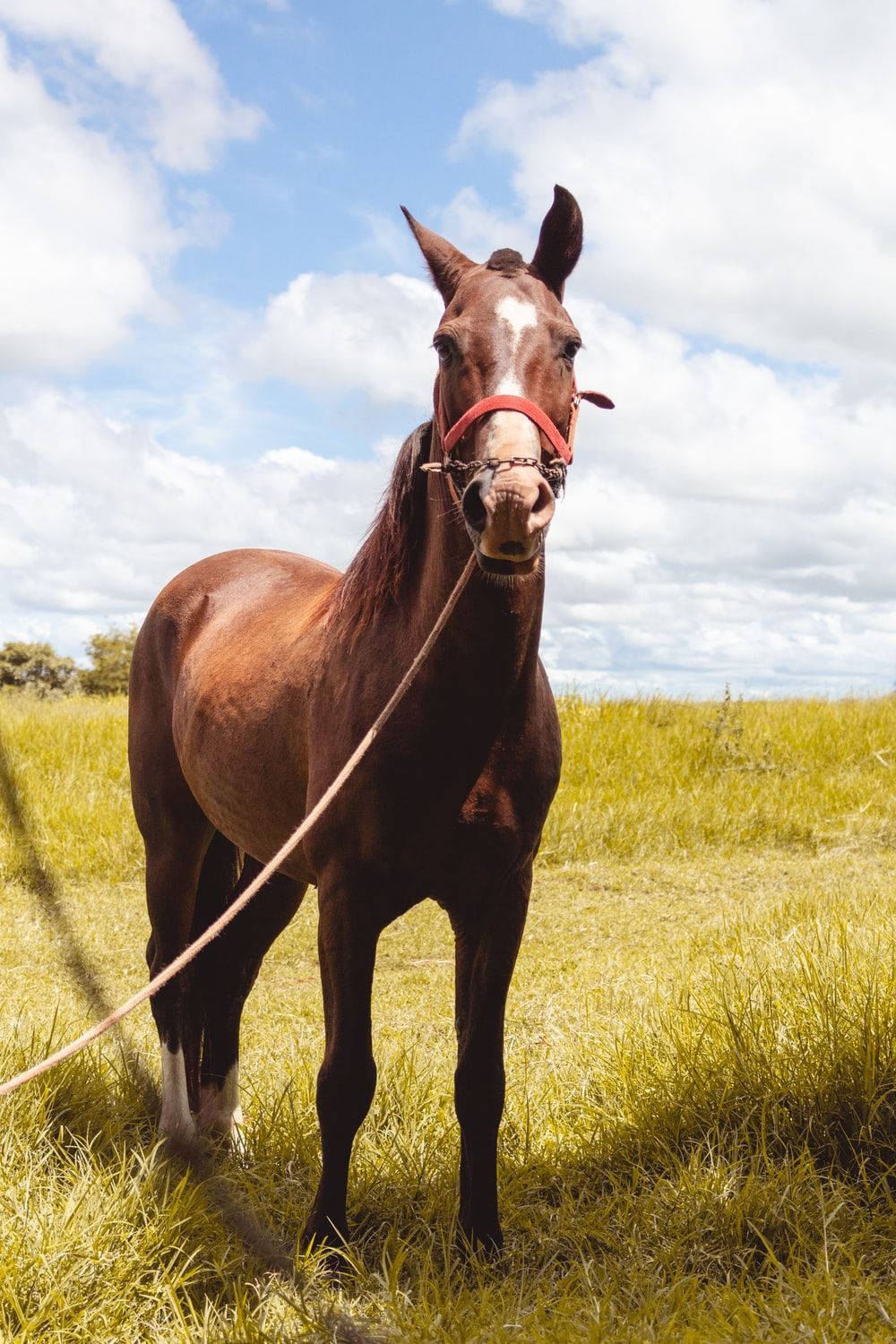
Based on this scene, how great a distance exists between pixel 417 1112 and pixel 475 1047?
2.73ft

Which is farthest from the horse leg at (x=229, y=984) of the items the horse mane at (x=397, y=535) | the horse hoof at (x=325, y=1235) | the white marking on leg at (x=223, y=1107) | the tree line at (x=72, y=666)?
the tree line at (x=72, y=666)

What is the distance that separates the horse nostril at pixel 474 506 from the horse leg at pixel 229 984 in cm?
205

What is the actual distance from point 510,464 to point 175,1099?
267cm

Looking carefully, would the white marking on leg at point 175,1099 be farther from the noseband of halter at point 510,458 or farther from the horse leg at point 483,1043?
the noseband of halter at point 510,458

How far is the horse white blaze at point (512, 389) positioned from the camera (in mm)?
2154

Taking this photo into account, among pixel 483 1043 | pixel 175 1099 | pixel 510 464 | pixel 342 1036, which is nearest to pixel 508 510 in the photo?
pixel 510 464

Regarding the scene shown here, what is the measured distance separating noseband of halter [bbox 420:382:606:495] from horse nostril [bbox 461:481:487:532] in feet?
0.19

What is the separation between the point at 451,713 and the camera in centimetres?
256

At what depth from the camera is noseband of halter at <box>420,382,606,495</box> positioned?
84.8 inches

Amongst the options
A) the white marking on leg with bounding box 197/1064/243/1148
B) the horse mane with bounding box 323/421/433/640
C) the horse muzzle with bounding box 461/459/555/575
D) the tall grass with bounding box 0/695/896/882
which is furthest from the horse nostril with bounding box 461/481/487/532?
the tall grass with bounding box 0/695/896/882

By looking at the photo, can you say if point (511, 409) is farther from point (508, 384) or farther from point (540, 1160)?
point (540, 1160)

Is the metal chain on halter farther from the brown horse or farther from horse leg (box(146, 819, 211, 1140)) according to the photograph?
horse leg (box(146, 819, 211, 1140))

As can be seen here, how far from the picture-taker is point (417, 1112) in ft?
11.4

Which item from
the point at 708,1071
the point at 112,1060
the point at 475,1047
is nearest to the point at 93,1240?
the point at 475,1047
